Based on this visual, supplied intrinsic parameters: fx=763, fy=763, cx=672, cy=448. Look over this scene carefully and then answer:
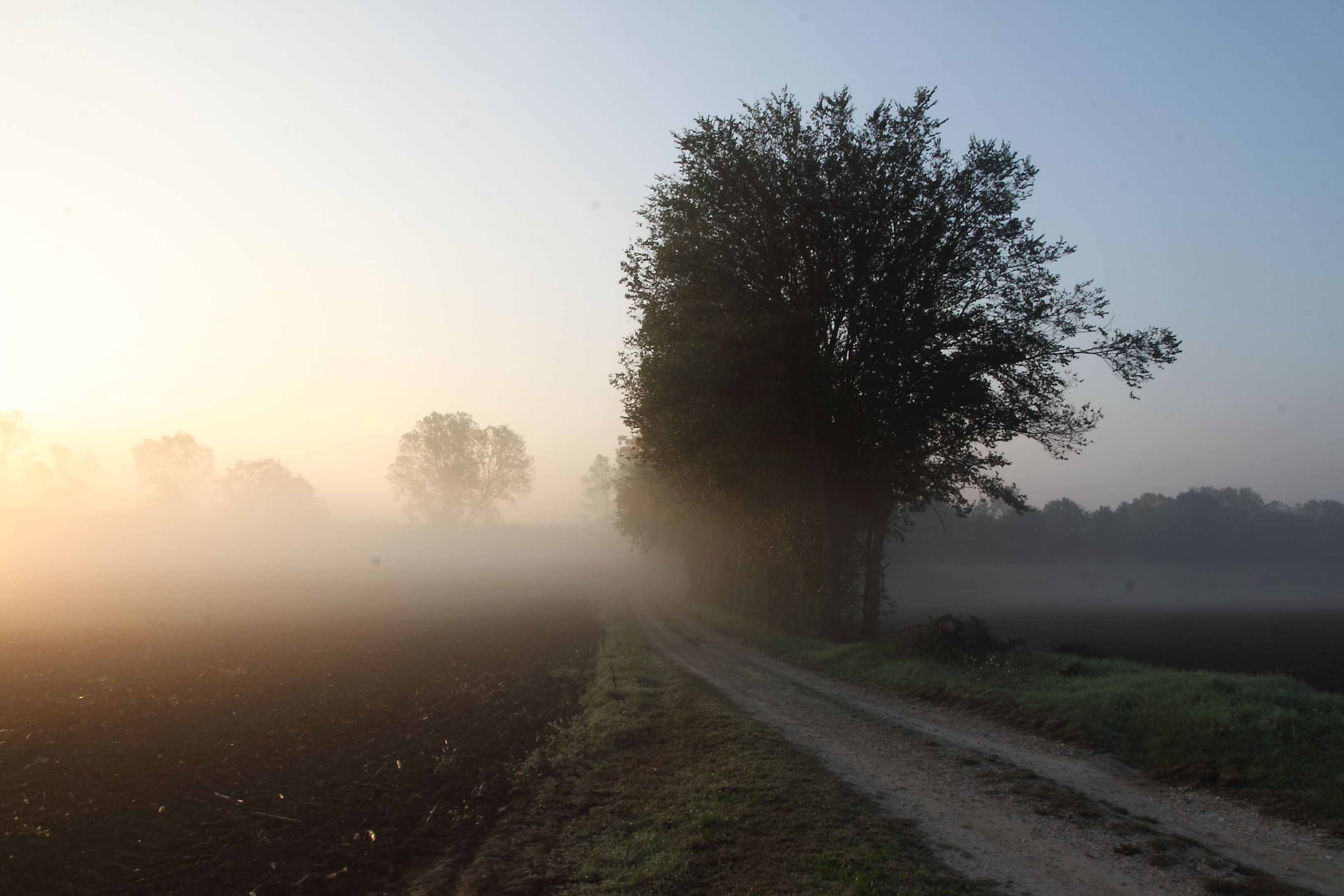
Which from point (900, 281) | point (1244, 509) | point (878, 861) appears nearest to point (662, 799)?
point (878, 861)

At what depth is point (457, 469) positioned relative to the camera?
131000 millimetres

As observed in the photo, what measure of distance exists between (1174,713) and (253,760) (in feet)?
51.9

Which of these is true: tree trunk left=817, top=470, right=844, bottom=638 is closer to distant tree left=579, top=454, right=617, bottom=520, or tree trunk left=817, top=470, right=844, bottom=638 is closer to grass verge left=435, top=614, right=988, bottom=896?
grass verge left=435, top=614, right=988, bottom=896

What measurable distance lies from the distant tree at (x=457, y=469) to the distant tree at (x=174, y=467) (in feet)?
139

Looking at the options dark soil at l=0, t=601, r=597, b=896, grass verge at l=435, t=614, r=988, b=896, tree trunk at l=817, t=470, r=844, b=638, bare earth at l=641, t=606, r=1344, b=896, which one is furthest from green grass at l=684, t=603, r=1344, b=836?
dark soil at l=0, t=601, r=597, b=896

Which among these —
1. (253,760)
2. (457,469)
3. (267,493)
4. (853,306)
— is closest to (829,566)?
(853,306)

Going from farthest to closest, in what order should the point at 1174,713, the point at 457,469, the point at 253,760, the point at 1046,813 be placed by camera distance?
1. the point at 457,469
2. the point at 253,760
3. the point at 1174,713
4. the point at 1046,813

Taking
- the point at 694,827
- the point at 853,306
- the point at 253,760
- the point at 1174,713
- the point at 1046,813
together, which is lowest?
the point at 253,760

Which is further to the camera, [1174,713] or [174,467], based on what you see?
[174,467]

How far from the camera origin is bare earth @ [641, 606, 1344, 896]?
24.8 feet

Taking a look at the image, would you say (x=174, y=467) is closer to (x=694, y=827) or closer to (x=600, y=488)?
(x=600, y=488)

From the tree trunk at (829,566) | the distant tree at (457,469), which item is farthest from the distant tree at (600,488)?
the tree trunk at (829,566)

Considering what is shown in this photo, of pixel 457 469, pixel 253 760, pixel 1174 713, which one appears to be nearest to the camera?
pixel 1174 713

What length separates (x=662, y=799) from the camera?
1112 centimetres
